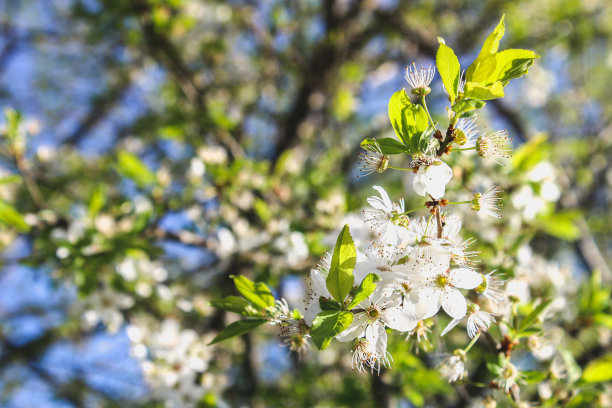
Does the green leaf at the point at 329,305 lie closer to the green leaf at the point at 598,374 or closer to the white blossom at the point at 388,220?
the white blossom at the point at 388,220

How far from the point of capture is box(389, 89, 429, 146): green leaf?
Answer: 86cm

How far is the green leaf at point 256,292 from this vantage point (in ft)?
3.17

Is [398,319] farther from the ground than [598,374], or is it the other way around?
[398,319]

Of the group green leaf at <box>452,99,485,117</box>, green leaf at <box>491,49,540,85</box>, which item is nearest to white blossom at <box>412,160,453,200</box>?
green leaf at <box>452,99,485,117</box>

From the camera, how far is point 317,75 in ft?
11.7

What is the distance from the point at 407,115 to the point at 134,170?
5.50ft

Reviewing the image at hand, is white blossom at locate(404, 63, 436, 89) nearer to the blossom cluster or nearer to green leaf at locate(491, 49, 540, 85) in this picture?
green leaf at locate(491, 49, 540, 85)

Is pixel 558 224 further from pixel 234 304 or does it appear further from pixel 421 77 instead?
pixel 234 304

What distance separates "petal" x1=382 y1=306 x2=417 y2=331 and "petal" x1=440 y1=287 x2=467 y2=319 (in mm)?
81

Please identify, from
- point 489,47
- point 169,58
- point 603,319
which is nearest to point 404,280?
point 489,47

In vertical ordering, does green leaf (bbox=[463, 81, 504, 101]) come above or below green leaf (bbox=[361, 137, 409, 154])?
above

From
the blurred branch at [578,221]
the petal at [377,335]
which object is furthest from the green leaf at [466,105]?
the blurred branch at [578,221]

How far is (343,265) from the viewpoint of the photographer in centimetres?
83

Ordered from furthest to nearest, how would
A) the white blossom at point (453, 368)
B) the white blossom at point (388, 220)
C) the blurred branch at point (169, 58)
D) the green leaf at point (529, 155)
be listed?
1. the blurred branch at point (169, 58)
2. the green leaf at point (529, 155)
3. the white blossom at point (453, 368)
4. the white blossom at point (388, 220)
